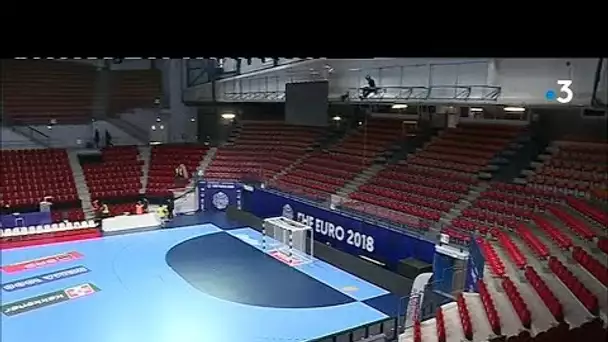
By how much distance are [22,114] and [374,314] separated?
28.0ft

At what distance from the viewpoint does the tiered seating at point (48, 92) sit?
35.1 feet

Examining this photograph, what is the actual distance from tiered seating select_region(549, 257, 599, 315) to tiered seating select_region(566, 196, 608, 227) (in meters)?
0.89

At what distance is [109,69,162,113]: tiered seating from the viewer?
1154 centimetres

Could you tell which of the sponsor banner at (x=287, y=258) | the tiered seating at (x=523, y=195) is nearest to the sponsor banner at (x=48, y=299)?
the sponsor banner at (x=287, y=258)

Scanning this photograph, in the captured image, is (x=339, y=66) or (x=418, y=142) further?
(x=418, y=142)

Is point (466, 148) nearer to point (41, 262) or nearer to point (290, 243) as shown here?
point (290, 243)

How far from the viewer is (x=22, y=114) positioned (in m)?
11.2

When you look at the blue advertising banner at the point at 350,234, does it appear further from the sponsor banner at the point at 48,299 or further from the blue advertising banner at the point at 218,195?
the sponsor banner at the point at 48,299

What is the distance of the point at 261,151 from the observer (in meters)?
13.6

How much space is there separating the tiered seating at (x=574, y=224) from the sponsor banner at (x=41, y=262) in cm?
796

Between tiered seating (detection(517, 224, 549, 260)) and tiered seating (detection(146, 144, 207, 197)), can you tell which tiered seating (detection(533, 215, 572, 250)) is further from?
tiered seating (detection(146, 144, 207, 197))

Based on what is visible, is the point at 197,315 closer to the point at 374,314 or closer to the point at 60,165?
the point at 374,314
